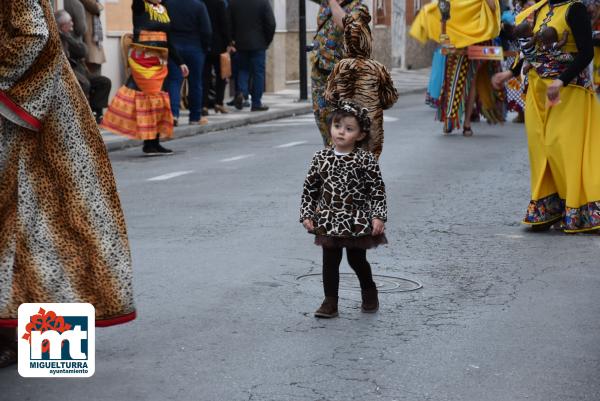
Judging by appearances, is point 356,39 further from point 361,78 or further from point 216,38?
point 216,38

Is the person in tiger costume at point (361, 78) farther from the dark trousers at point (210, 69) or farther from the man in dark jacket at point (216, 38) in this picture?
the dark trousers at point (210, 69)

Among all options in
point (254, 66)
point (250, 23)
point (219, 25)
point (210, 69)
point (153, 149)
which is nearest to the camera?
point (153, 149)

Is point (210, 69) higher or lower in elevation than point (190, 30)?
lower

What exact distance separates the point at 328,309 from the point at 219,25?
48.2 feet

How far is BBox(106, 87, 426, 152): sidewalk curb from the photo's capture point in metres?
16.7

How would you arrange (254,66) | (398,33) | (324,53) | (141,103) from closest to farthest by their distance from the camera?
(324,53)
(141,103)
(254,66)
(398,33)

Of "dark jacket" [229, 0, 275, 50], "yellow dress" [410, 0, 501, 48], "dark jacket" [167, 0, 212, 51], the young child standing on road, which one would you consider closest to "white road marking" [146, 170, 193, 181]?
"yellow dress" [410, 0, 501, 48]

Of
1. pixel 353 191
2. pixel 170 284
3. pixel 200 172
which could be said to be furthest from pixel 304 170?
pixel 353 191

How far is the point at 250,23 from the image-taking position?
21.8 m

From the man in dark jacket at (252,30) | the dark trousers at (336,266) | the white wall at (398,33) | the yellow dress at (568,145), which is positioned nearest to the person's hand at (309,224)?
the dark trousers at (336,266)

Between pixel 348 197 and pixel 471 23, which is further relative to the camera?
pixel 471 23

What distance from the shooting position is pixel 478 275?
306 inches

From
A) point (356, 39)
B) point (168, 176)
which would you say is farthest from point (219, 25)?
point (356, 39)

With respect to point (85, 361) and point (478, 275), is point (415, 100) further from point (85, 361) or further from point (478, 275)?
point (85, 361)
